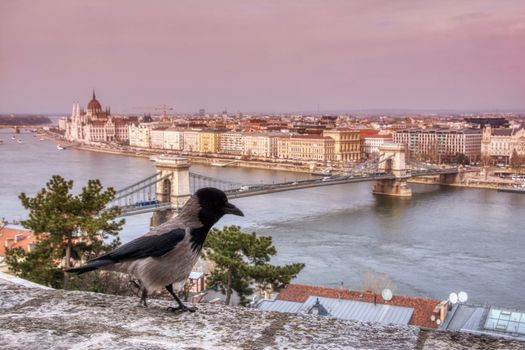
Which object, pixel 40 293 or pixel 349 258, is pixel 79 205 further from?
pixel 349 258

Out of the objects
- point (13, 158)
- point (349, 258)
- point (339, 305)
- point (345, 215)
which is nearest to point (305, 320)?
point (339, 305)

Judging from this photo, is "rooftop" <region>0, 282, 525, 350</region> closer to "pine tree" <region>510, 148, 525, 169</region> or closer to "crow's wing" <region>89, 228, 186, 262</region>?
"crow's wing" <region>89, 228, 186, 262</region>

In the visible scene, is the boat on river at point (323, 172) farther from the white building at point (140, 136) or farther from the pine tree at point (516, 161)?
the white building at point (140, 136)

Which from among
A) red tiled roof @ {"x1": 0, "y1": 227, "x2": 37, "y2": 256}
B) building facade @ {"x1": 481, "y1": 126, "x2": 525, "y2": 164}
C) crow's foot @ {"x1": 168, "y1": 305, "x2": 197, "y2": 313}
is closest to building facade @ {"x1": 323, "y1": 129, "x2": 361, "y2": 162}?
building facade @ {"x1": 481, "y1": 126, "x2": 525, "y2": 164}

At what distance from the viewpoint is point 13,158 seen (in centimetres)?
2133

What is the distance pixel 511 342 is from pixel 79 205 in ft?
9.54

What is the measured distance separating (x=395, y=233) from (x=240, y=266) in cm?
572

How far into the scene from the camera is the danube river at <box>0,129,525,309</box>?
19.7 feet

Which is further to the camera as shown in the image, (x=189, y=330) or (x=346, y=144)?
(x=346, y=144)

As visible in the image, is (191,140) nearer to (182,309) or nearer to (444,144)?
(444,144)

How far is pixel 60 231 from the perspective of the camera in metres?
3.07

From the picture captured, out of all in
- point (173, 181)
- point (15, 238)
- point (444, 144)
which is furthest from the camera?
point (444, 144)

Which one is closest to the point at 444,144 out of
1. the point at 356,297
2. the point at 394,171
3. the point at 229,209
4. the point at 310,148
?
the point at 310,148

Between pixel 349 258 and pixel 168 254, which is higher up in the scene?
pixel 168 254
